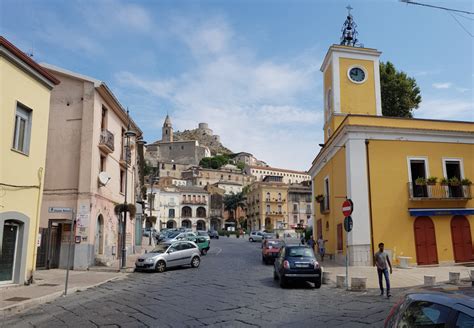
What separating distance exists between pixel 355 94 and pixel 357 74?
56.4 inches

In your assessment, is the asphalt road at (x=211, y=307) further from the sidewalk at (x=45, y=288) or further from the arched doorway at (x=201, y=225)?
the arched doorway at (x=201, y=225)

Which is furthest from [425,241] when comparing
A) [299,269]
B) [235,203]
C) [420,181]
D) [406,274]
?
[235,203]

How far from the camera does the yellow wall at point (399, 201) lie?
19.7 metres

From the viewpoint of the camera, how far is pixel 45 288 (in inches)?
530

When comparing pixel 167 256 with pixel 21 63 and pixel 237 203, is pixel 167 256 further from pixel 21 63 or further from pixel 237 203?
pixel 237 203

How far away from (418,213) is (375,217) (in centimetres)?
225

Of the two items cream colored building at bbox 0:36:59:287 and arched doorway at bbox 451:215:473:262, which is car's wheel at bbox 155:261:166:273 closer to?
cream colored building at bbox 0:36:59:287

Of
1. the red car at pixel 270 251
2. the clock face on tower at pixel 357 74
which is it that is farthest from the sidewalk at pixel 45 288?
the clock face on tower at pixel 357 74

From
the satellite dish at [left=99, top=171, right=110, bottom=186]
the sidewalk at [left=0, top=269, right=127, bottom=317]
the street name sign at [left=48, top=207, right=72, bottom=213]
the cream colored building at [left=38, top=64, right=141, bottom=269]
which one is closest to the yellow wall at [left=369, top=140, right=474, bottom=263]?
the sidewalk at [left=0, top=269, right=127, bottom=317]

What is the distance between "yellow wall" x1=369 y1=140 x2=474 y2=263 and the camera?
1966cm

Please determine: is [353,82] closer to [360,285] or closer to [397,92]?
[397,92]

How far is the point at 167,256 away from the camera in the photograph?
19969 mm

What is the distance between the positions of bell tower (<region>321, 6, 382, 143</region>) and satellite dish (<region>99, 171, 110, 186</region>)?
14617 mm

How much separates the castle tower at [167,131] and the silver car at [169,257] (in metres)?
133
